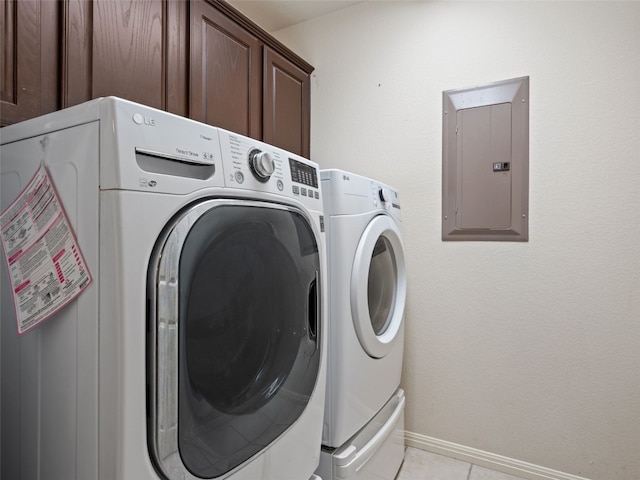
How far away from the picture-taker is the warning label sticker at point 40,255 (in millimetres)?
654

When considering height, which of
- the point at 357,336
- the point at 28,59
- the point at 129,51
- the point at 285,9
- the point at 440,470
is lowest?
the point at 440,470

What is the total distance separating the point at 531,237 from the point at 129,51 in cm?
183

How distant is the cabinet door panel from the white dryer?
720 millimetres

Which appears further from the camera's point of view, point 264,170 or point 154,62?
point 154,62

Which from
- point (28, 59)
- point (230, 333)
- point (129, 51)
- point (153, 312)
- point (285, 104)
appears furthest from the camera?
point (285, 104)

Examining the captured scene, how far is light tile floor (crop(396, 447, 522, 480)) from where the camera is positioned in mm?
1702

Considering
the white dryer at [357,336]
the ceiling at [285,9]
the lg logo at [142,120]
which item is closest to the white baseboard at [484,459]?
the white dryer at [357,336]

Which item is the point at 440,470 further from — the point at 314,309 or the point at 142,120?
the point at 142,120

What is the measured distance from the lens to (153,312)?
63cm

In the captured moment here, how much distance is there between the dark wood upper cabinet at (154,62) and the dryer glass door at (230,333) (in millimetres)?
724

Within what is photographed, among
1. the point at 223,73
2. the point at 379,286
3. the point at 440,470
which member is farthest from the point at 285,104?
the point at 440,470

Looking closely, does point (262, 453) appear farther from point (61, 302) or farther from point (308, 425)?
point (61, 302)

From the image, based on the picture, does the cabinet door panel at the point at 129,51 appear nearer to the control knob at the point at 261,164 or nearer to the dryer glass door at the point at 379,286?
the control knob at the point at 261,164

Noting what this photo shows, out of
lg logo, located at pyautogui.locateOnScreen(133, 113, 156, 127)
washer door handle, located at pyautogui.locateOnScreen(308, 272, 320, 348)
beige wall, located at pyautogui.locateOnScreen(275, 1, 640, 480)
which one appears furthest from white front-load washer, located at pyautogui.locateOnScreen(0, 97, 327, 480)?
beige wall, located at pyautogui.locateOnScreen(275, 1, 640, 480)
